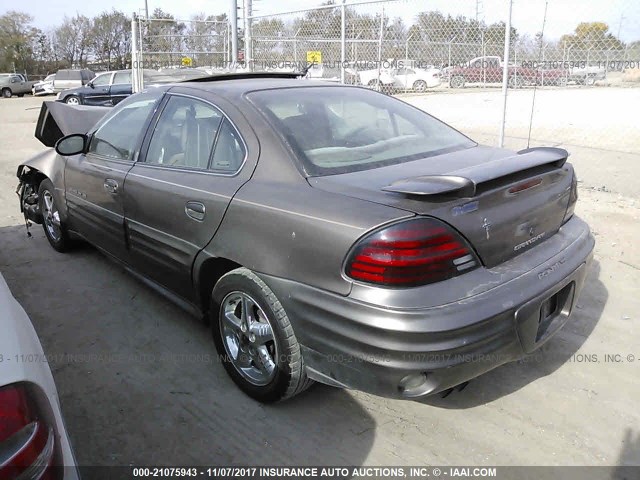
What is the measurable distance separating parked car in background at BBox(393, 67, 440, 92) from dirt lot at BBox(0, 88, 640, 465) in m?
14.7

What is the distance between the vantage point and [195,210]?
118 inches

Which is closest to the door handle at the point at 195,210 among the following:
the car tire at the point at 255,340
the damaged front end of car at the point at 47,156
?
the car tire at the point at 255,340

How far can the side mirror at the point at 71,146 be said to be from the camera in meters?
4.25

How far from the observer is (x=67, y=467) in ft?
5.19

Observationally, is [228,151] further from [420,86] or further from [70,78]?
[70,78]

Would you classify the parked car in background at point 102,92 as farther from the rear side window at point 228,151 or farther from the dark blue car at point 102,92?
the rear side window at point 228,151

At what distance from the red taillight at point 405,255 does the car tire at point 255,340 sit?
1.73 feet

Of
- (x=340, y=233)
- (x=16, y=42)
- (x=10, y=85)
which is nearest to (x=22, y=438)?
(x=340, y=233)

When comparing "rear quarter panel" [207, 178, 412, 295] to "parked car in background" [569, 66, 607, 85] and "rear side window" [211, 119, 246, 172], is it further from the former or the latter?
"parked car in background" [569, 66, 607, 85]

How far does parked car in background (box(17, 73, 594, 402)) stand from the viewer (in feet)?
7.23

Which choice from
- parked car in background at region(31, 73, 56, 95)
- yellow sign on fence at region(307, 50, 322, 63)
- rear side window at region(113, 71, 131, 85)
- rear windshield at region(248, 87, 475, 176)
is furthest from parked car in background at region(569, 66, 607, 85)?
parked car in background at region(31, 73, 56, 95)

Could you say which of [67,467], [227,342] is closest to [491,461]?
[227,342]

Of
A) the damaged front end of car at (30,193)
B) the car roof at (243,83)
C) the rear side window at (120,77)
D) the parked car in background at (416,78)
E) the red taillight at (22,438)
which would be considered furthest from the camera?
the rear side window at (120,77)

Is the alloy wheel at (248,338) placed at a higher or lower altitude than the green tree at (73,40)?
lower
